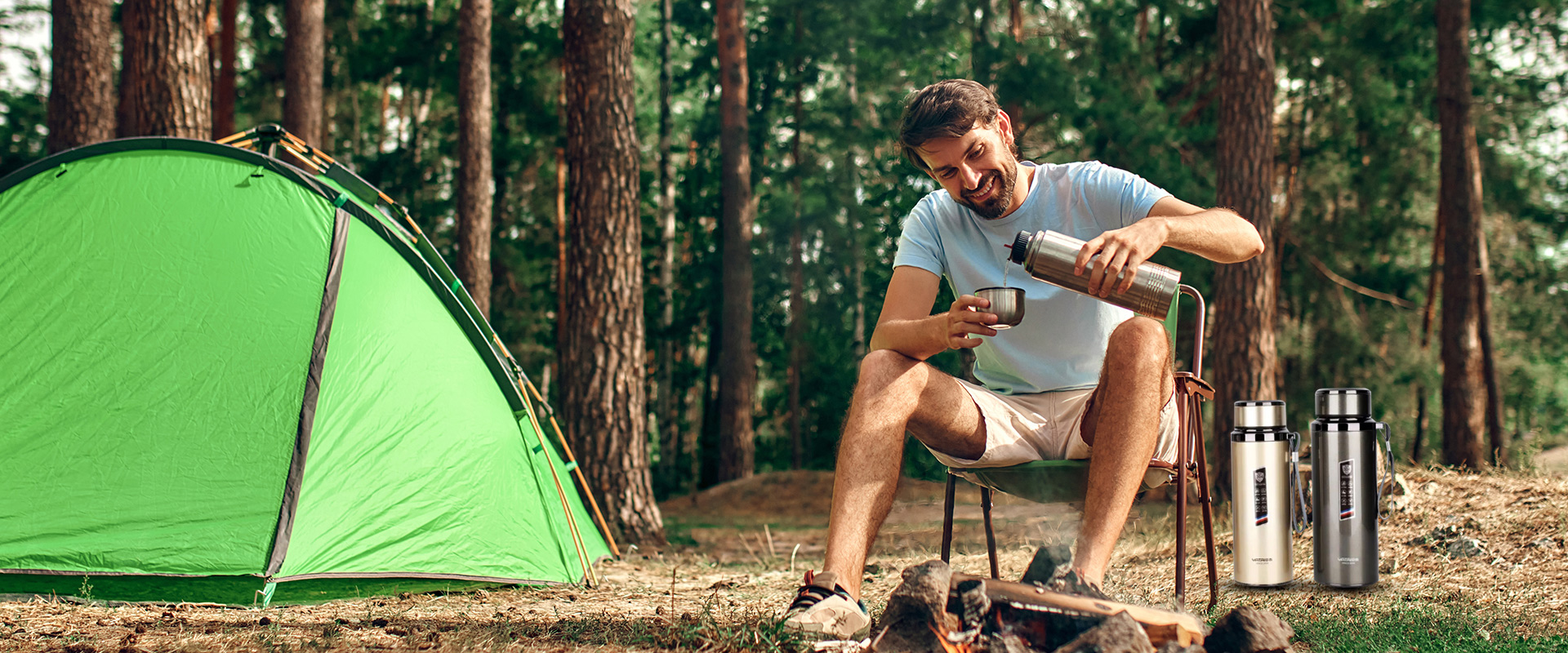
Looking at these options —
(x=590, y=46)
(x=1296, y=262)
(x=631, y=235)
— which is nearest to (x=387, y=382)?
(x=631, y=235)

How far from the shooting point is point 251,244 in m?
3.51

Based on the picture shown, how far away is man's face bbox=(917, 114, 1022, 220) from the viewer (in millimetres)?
2547

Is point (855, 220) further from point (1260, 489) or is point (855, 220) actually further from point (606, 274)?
point (1260, 489)

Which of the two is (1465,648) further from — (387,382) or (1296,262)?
(1296,262)

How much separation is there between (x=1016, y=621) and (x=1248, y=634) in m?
0.42

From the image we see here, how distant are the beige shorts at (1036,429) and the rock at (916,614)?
62 centimetres

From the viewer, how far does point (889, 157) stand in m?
14.1

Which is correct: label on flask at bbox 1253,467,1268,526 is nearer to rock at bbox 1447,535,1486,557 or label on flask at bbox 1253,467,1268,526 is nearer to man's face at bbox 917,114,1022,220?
rock at bbox 1447,535,1486,557

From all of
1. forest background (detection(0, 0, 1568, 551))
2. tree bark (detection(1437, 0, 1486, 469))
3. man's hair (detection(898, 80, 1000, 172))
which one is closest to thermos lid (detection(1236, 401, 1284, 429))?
man's hair (detection(898, 80, 1000, 172))

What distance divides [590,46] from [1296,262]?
1052 centimetres

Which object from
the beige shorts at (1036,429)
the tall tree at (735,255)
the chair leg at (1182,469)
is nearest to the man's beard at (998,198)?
the beige shorts at (1036,429)

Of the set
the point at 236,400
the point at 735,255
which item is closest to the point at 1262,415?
the point at 236,400

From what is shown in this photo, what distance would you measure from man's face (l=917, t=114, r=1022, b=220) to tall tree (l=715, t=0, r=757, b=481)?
10.6 metres

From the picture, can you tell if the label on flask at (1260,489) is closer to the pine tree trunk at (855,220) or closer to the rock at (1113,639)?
the rock at (1113,639)
